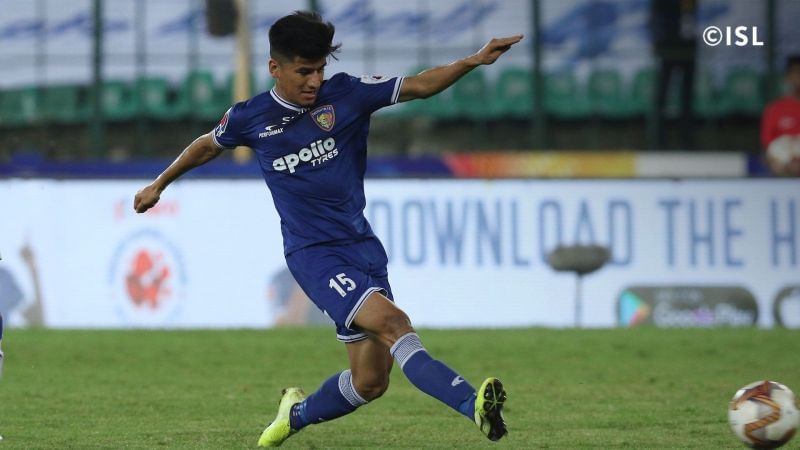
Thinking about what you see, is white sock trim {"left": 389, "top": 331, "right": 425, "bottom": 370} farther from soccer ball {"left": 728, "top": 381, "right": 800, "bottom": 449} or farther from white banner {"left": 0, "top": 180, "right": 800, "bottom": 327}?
white banner {"left": 0, "top": 180, "right": 800, "bottom": 327}

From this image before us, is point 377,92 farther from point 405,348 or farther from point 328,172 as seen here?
point 405,348

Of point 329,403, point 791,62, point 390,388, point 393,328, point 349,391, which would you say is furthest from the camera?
point 791,62

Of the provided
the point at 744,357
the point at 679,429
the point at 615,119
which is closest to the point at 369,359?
the point at 679,429

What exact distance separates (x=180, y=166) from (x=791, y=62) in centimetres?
1001

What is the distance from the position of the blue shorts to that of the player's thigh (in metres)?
0.04

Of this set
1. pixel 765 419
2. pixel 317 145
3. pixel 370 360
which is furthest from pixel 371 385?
pixel 765 419

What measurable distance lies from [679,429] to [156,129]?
10.9 meters

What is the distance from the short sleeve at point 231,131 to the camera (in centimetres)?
630

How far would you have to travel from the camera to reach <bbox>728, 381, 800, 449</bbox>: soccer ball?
5953 mm

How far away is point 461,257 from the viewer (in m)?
13.5

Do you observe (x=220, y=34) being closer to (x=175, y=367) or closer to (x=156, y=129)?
(x=156, y=129)

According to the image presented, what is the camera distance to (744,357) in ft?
36.9

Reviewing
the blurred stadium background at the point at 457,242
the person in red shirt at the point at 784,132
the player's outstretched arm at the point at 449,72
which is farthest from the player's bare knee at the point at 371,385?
the person in red shirt at the point at 784,132

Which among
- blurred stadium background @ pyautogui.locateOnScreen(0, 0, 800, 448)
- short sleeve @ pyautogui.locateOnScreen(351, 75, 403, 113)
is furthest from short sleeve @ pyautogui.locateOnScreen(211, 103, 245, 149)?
blurred stadium background @ pyautogui.locateOnScreen(0, 0, 800, 448)
